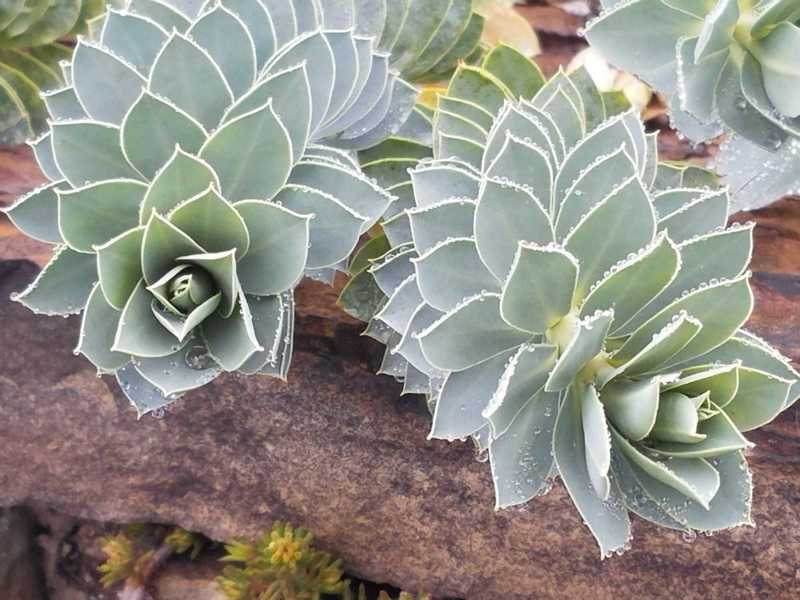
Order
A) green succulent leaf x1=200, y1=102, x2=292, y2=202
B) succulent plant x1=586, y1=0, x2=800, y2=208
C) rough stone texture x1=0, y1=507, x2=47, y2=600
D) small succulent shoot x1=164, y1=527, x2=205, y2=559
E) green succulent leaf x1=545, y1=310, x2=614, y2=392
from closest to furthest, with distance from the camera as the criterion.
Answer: green succulent leaf x1=545, y1=310, x2=614, y2=392 < green succulent leaf x1=200, y1=102, x2=292, y2=202 < succulent plant x1=586, y1=0, x2=800, y2=208 < small succulent shoot x1=164, y1=527, x2=205, y2=559 < rough stone texture x1=0, y1=507, x2=47, y2=600

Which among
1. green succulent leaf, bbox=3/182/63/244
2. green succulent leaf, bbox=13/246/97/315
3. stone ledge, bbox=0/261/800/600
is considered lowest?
stone ledge, bbox=0/261/800/600

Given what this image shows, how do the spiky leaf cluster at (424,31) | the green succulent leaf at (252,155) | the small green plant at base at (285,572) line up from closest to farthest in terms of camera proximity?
the green succulent leaf at (252,155) → the spiky leaf cluster at (424,31) → the small green plant at base at (285,572)

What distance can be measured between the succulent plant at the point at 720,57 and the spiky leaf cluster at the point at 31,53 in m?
0.87

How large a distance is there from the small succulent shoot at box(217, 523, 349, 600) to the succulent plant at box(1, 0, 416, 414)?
0.72m

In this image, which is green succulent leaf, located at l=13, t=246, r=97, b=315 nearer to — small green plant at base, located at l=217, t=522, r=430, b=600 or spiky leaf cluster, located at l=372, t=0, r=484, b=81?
spiky leaf cluster, located at l=372, t=0, r=484, b=81

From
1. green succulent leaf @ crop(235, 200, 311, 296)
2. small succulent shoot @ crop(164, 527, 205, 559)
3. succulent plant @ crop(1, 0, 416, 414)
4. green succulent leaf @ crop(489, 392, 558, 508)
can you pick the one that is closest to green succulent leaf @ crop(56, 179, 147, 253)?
succulent plant @ crop(1, 0, 416, 414)

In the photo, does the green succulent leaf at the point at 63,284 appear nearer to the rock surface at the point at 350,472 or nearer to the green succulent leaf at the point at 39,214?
the green succulent leaf at the point at 39,214

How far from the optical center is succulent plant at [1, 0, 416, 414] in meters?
0.70

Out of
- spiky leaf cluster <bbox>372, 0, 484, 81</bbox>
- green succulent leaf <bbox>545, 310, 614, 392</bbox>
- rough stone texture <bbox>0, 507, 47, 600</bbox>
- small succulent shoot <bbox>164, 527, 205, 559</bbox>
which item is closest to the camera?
green succulent leaf <bbox>545, 310, 614, 392</bbox>

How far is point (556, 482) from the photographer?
1208 millimetres

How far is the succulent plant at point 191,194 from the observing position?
697mm

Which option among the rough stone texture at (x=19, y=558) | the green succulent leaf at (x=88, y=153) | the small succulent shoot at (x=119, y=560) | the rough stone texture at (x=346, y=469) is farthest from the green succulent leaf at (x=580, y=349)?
Answer: the rough stone texture at (x=19, y=558)

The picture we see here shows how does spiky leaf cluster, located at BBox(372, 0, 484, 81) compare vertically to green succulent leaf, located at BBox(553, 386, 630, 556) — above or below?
above

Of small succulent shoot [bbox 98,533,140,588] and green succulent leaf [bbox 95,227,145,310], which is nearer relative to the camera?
green succulent leaf [bbox 95,227,145,310]
